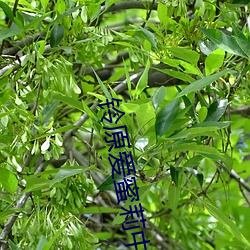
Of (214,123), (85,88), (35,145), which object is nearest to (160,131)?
(214,123)

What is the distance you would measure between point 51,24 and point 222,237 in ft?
2.15

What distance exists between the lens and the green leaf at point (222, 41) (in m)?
0.78

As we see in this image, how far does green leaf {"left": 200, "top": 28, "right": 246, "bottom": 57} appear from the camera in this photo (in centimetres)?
78

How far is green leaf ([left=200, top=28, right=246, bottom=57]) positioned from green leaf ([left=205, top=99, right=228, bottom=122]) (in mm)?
77

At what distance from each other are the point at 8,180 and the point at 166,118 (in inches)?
7.8

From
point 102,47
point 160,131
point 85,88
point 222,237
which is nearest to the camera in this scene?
point 160,131

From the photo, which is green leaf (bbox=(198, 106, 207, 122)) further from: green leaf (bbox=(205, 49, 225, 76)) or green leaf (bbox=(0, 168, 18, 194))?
green leaf (bbox=(0, 168, 18, 194))

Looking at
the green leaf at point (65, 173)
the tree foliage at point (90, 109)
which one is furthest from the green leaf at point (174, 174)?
the green leaf at point (65, 173)

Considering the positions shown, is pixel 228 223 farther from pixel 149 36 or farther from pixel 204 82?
pixel 149 36

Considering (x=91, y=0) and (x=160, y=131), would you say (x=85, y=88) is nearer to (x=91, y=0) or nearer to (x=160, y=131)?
(x=91, y=0)

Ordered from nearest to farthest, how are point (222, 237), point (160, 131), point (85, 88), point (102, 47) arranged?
point (160, 131) < point (102, 47) < point (85, 88) < point (222, 237)

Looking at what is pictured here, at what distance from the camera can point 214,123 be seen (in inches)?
29.1

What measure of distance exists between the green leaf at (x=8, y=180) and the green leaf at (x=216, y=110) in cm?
24

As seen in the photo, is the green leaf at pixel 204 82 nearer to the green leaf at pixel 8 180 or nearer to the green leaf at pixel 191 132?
the green leaf at pixel 191 132
